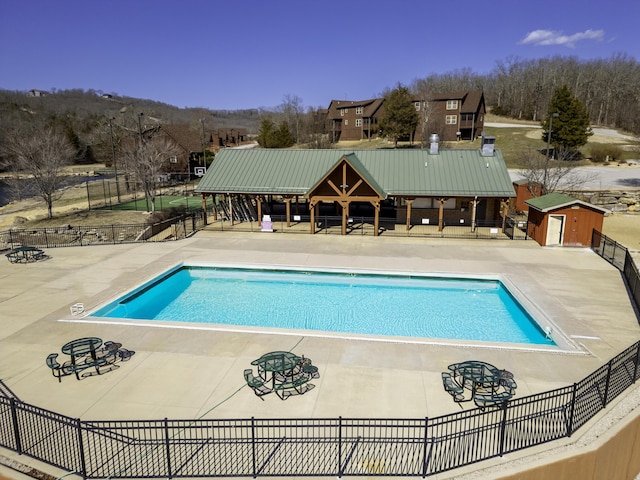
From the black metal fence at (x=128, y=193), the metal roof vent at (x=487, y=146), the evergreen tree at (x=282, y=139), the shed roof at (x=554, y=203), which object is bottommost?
the black metal fence at (x=128, y=193)

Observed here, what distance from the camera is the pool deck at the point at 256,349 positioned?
1098cm

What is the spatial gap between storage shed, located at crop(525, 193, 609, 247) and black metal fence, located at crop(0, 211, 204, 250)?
22.1 m

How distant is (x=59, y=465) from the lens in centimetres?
874

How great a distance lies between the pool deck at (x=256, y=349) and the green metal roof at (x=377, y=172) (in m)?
7.02

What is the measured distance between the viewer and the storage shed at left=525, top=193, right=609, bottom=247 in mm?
25797

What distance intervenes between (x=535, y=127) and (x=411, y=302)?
257ft

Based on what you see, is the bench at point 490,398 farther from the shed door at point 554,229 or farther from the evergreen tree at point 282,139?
the evergreen tree at point 282,139

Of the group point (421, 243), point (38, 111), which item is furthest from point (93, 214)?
point (38, 111)

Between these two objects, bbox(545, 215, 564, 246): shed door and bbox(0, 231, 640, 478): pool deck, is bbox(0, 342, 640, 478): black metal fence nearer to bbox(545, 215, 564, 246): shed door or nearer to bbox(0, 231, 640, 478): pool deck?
bbox(0, 231, 640, 478): pool deck

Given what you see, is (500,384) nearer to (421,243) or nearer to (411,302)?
(411,302)

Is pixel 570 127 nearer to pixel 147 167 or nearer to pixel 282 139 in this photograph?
pixel 282 139

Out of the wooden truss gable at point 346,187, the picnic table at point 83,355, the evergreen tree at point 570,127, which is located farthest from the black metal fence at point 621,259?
the evergreen tree at point 570,127

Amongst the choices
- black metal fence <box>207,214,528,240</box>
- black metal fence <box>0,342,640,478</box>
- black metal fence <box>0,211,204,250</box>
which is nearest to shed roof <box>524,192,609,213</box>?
black metal fence <box>207,214,528,240</box>

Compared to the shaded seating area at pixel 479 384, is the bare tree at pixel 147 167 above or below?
above
